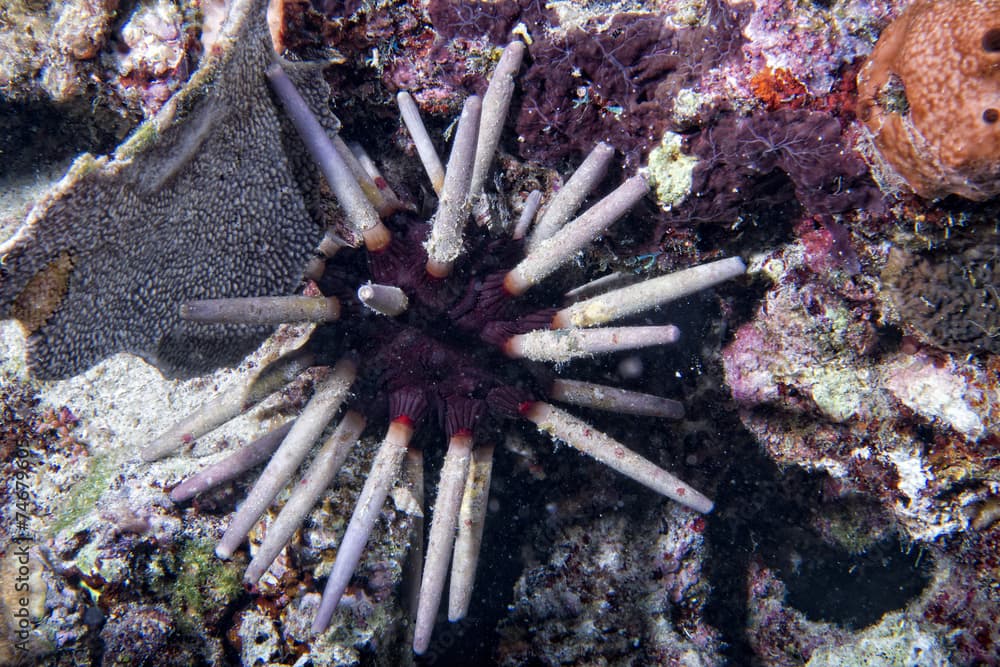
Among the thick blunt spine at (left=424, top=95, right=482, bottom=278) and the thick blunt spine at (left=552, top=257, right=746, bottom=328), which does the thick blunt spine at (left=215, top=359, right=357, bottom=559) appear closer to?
the thick blunt spine at (left=424, top=95, right=482, bottom=278)

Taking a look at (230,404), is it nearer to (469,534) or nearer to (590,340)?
(469,534)

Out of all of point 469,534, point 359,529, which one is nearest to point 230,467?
point 359,529

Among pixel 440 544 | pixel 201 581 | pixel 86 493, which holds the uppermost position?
pixel 440 544

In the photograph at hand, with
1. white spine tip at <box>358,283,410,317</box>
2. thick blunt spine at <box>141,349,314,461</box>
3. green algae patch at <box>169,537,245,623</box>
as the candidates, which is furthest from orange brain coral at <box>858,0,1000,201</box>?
green algae patch at <box>169,537,245,623</box>

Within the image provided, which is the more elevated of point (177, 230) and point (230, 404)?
point (177, 230)

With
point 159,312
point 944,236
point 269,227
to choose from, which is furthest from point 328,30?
point 944,236
